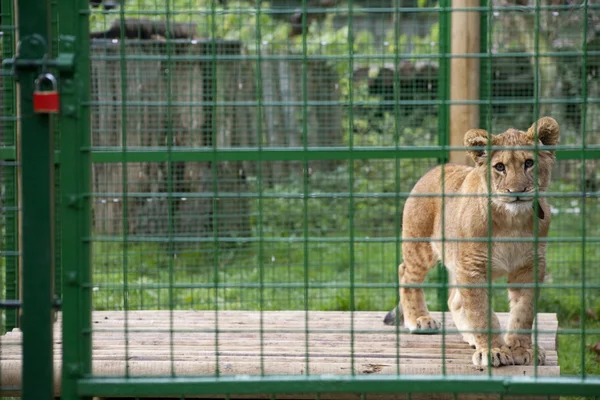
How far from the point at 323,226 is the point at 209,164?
5.14 ft

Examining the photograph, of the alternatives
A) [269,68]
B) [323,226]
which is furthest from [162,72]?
[323,226]

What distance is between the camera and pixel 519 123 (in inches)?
426

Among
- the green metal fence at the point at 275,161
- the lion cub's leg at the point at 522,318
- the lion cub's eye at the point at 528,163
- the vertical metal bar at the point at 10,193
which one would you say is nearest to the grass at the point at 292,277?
the green metal fence at the point at 275,161

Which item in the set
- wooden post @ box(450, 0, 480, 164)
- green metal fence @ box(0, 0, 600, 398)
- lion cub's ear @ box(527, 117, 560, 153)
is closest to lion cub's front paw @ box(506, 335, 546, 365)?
green metal fence @ box(0, 0, 600, 398)

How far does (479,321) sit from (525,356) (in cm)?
32

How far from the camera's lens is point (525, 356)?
480 cm

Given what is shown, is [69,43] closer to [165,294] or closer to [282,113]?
[165,294]

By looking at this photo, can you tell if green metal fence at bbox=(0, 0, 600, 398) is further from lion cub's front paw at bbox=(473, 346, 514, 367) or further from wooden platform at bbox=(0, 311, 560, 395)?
lion cub's front paw at bbox=(473, 346, 514, 367)

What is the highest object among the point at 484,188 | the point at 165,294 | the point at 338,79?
the point at 338,79

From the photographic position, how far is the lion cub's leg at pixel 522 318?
481cm

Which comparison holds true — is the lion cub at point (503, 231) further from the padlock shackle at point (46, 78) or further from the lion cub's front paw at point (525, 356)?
the padlock shackle at point (46, 78)

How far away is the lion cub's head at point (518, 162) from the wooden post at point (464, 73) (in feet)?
5.39

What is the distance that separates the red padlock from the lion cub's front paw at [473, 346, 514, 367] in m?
2.72

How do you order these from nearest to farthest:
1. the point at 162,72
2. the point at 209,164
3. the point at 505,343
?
1. the point at 505,343
2. the point at 162,72
3. the point at 209,164
